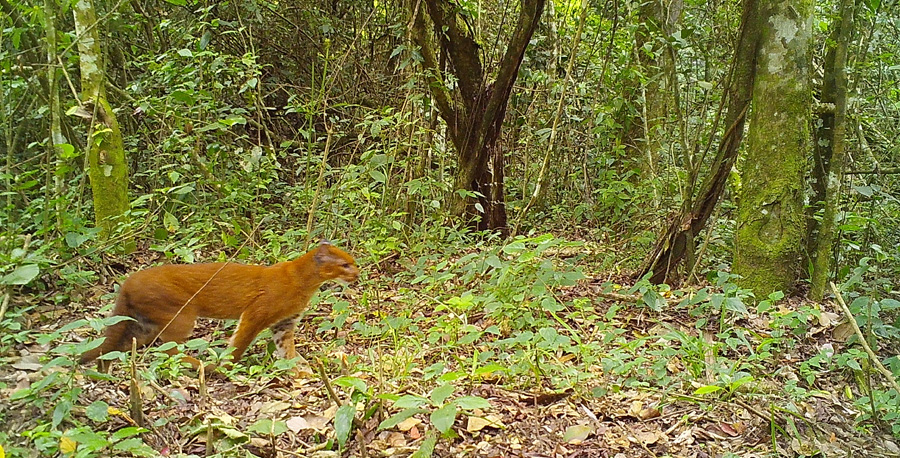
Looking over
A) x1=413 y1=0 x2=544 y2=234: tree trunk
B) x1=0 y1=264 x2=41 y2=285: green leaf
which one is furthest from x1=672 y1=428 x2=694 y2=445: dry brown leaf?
x1=413 y1=0 x2=544 y2=234: tree trunk

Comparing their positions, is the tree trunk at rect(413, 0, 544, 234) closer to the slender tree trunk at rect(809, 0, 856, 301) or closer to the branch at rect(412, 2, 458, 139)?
the branch at rect(412, 2, 458, 139)

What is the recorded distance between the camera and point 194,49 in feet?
24.2

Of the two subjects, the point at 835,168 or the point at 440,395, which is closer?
the point at 440,395

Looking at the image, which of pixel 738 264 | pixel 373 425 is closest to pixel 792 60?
pixel 738 264

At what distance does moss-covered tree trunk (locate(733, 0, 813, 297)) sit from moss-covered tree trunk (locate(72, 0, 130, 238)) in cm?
500

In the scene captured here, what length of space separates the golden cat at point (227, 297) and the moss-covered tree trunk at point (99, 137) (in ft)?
5.09

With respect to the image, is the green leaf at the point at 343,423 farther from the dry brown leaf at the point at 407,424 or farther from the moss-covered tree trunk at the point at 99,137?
the moss-covered tree trunk at the point at 99,137

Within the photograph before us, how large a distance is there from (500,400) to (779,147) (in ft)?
9.04

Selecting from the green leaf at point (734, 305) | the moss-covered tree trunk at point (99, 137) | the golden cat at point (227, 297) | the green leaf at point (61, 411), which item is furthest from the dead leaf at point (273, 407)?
the moss-covered tree trunk at point (99, 137)

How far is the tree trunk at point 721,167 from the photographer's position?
4.65m

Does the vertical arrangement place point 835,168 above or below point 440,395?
above

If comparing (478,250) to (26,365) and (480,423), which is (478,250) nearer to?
(480,423)

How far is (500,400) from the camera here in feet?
11.2

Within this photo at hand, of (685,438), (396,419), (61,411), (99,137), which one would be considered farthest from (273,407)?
(99,137)
